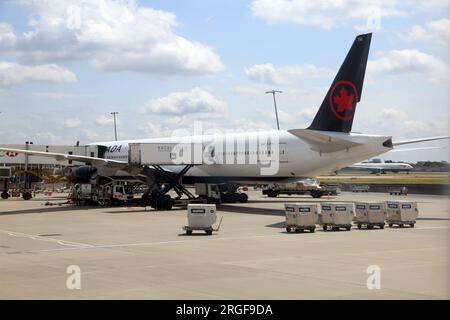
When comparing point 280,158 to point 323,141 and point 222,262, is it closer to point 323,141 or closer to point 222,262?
point 323,141

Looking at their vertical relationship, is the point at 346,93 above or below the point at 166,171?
above

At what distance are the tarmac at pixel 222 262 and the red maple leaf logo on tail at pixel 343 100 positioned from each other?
9.04 metres

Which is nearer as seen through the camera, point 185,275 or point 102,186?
point 185,275

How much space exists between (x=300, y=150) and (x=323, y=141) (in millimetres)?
3001

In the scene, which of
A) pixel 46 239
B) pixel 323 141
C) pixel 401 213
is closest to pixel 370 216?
pixel 401 213

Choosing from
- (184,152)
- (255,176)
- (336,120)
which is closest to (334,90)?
(336,120)

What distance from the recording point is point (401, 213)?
29.3m

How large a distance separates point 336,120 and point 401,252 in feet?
62.6

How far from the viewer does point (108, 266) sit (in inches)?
675

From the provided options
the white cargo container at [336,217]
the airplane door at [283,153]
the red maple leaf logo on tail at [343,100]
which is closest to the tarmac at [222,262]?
the white cargo container at [336,217]

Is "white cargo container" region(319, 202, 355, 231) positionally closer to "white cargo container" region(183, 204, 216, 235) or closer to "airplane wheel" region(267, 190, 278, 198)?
"white cargo container" region(183, 204, 216, 235)
